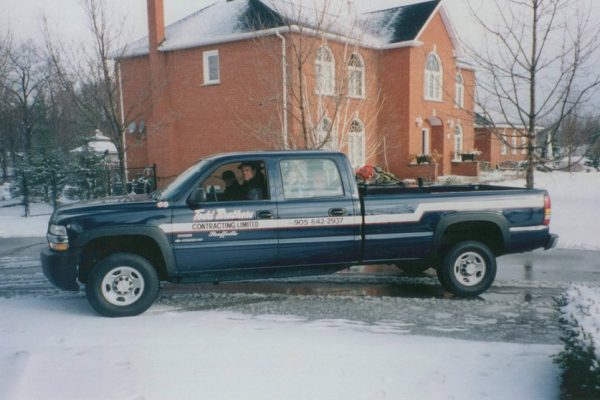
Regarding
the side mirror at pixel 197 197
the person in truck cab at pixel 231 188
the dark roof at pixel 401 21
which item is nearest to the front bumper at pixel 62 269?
the side mirror at pixel 197 197

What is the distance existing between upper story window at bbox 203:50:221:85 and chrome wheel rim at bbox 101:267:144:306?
59.4ft

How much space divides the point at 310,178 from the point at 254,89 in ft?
52.9

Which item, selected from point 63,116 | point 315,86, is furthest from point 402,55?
point 63,116

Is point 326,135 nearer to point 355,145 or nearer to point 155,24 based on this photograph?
point 355,145

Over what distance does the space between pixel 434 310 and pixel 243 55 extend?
17.8 metres

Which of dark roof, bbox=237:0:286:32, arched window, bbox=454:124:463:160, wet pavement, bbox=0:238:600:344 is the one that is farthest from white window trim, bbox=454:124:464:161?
wet pavement, bbox=0:238:600:344

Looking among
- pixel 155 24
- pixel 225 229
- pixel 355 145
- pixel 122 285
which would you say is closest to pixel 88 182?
pixel 155 24

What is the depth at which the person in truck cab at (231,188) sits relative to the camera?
21.4 feet

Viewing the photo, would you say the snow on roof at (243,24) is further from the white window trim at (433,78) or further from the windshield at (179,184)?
the windshield at (179,184)

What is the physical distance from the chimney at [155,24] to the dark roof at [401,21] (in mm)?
9773

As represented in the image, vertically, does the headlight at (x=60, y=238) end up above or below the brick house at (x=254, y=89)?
below

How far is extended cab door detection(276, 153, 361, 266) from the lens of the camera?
650 centimetres

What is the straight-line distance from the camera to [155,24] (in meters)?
24.3

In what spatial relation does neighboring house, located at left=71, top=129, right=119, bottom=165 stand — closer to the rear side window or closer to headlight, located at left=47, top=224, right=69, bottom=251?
headlight, located at left=47, top=224, right=69, bottom=251
